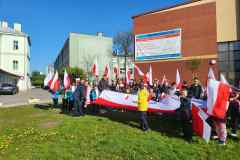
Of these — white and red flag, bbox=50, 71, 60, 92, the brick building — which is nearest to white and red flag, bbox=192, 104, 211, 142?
white and red flag, bbox=50, 71, 60, 92

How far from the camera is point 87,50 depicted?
7681 centimetres

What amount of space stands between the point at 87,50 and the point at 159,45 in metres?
37.4

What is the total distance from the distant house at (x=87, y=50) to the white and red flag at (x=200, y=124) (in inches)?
2522

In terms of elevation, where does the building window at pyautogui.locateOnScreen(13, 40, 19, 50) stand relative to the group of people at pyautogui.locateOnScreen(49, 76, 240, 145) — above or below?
above

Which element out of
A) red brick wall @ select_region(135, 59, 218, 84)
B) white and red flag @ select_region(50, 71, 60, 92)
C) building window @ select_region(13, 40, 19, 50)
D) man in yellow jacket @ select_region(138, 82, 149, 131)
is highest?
building window @ select_region(13, 40, 19, 50)

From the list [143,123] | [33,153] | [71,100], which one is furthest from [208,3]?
[33,153]

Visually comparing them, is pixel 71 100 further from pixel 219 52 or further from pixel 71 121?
pixel 219 52

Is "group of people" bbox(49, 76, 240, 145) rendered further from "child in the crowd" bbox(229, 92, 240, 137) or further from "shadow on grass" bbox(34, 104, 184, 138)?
"shadow on grass" bbox(34, 104, 184, 138)

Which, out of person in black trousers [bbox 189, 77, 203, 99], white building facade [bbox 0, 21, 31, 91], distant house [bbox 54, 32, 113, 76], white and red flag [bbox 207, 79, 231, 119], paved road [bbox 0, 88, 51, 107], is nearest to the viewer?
white and red flag [bbox 207, 79, 231, 119]

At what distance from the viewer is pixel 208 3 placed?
38750mm

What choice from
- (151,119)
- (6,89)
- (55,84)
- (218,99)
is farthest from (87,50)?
(218,99)

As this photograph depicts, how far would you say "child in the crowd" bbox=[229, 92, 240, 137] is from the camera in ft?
33.7

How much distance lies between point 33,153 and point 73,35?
6789 centimetres

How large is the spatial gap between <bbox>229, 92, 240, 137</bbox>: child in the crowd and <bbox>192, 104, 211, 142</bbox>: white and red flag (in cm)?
119
